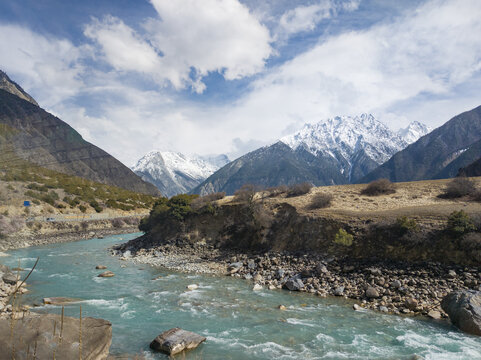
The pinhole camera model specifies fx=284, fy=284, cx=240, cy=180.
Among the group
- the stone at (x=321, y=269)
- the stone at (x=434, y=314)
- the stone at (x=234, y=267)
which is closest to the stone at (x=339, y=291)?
the stone at (x=321, y=269)

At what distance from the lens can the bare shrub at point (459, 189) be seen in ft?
95.0

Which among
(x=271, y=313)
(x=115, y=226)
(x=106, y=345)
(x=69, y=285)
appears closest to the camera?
(x=106, y=345)

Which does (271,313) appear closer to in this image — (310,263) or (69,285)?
(310,263)

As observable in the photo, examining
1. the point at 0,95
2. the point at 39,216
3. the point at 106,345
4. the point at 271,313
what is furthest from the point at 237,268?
the point at 0,95

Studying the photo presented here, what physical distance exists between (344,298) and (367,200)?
16.0 metres

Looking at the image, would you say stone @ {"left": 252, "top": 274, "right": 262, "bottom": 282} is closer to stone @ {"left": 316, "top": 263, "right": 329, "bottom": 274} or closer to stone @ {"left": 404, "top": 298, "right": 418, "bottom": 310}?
stone @ {"left": 316, "top": 263, "right": 329, "bottom": 274}

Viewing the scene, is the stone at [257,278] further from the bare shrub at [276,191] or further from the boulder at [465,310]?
the bare shrub at [276,191]

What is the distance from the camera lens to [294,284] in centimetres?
2178

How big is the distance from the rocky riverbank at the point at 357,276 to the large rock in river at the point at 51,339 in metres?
15.2

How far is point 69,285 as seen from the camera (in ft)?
73.2

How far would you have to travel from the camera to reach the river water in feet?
40.8

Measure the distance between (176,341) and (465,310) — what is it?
14.3m

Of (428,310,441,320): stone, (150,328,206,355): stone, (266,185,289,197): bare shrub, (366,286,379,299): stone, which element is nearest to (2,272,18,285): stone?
(150,328,206,355): stone

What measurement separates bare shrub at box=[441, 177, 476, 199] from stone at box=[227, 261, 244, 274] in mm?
22826
